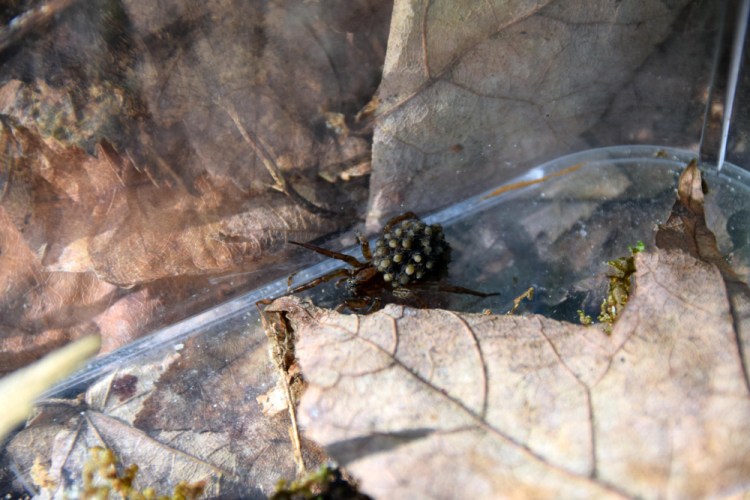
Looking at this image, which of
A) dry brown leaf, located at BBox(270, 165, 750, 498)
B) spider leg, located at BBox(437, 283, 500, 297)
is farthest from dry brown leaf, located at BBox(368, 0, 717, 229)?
dry brown leaf, located at BBox(270, 165, 750, 498)

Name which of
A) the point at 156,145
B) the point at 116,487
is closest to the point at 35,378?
the point at 116,487

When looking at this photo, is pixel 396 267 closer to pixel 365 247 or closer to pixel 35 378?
pixel 365 247

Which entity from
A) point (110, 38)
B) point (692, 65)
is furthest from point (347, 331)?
point (692, 65)

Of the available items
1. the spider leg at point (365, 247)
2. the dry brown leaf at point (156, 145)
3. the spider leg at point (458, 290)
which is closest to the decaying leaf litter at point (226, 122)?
the dry brown leaf at point (156, 145)

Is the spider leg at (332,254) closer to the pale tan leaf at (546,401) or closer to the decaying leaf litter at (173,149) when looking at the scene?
the decaying leaf litter at (173,149)

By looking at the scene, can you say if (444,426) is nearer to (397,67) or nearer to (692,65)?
(397,67)

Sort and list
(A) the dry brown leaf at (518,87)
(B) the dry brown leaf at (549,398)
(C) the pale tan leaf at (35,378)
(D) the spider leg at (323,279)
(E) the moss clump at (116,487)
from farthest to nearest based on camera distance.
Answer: (D) the spider leg at (323,279)
(C) the pale tan leaf at (35,378)
(A) the dry brown leaf at (518,87)
(E) the moss clump at (116,487)
(B) the dry brown leaf at (549,398)

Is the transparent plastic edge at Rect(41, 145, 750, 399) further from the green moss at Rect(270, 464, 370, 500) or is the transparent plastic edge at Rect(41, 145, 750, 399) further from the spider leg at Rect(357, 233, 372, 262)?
the green moss at Rect(270, 464, 370, 500)
